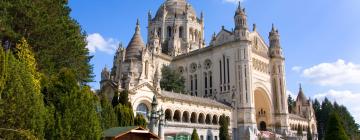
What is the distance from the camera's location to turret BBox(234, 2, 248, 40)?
57.0m

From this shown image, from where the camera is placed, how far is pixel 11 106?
16.5 m

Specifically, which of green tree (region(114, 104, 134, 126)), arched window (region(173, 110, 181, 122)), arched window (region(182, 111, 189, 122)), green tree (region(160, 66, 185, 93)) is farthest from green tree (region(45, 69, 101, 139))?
green tree (region(160, 66, 185, 93))

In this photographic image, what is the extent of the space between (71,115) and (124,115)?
13085mm

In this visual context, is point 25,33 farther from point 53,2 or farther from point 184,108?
point 184,108

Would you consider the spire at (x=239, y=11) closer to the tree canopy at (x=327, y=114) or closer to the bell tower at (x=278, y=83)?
the bell tower at (x=278, y=83)

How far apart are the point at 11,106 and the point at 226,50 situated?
4504 cm

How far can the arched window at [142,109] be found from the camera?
1566 inches

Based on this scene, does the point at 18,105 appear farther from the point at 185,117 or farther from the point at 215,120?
the point at 215,120

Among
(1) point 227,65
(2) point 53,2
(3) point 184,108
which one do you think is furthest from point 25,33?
(1) point 227,65

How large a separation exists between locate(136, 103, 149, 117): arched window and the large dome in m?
37.7

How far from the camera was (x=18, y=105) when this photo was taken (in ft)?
54.9

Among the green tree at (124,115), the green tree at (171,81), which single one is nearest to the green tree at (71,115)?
the green tree at (124,115)

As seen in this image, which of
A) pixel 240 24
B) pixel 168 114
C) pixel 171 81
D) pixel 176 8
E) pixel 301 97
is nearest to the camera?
pixel 168 114

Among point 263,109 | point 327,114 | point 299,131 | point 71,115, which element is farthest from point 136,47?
point 327,114
